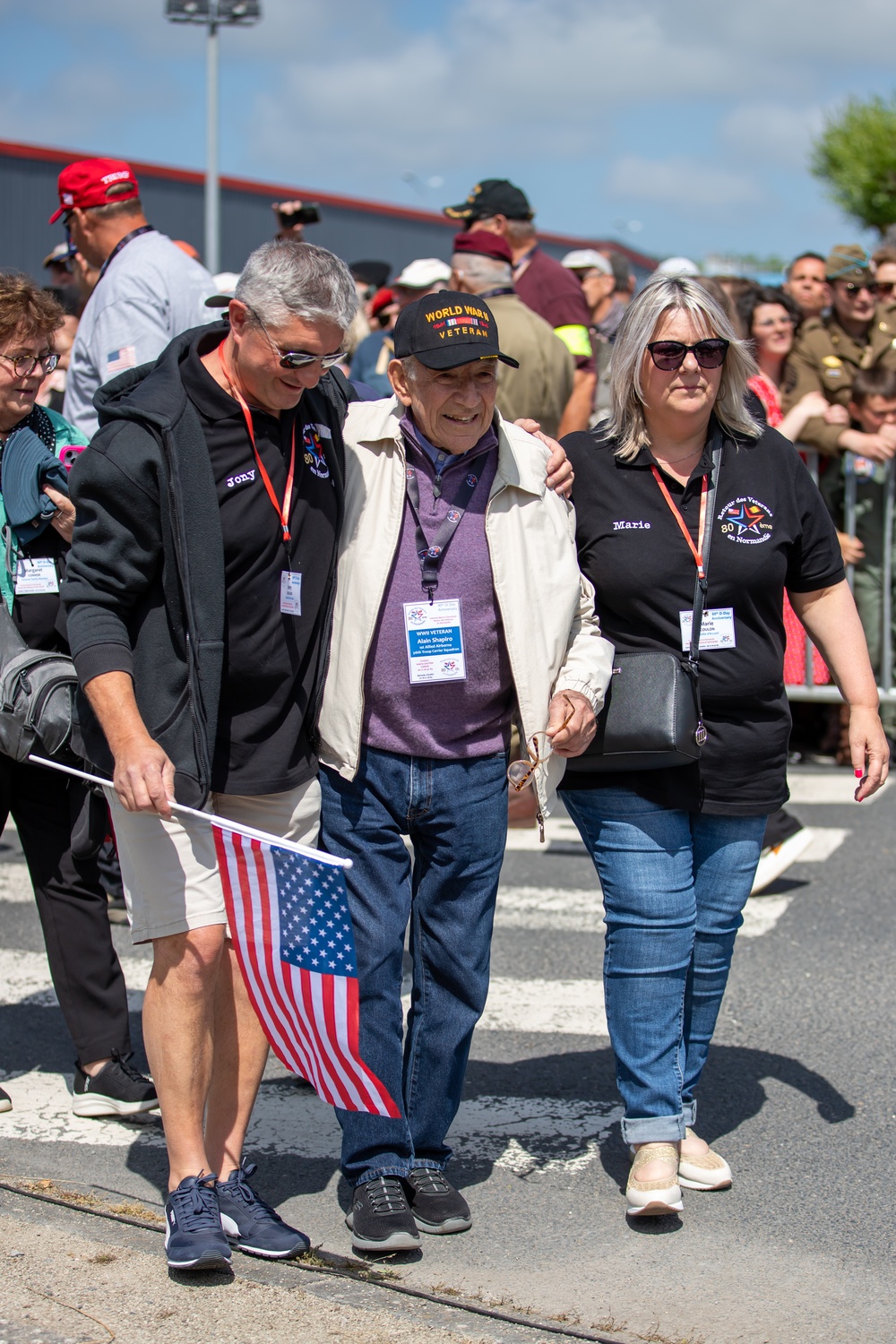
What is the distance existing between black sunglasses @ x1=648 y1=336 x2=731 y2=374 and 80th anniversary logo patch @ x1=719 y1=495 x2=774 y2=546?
0.34 metres

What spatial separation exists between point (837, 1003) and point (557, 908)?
1481 mm

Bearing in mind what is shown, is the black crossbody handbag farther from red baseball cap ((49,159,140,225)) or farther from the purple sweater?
red baseball cap ((49,159,140,225))

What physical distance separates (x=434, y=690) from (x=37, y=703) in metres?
1.00

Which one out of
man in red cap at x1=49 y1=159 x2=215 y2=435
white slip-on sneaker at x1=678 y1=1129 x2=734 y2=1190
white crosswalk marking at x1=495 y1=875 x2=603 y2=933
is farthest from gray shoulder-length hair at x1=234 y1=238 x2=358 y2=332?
white crosswalk marking at x1=495 y1=875 x2=603 y2=933

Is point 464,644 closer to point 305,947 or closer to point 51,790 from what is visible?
point 305,947

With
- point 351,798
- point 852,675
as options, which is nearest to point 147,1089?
point 351,798

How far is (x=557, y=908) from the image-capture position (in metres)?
6.16

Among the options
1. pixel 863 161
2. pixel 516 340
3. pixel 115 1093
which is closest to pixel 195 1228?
pixel 115 1093

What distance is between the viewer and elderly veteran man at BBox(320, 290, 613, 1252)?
332 centimetres

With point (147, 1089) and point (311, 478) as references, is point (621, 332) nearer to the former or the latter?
point (311, 478)

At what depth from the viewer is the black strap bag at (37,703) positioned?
141 inches

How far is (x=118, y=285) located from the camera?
5.18 meters

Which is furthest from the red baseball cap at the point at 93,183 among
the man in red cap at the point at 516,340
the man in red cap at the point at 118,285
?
the man in red cap at the point at 516,340

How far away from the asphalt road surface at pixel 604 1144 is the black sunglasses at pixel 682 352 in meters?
2.03
